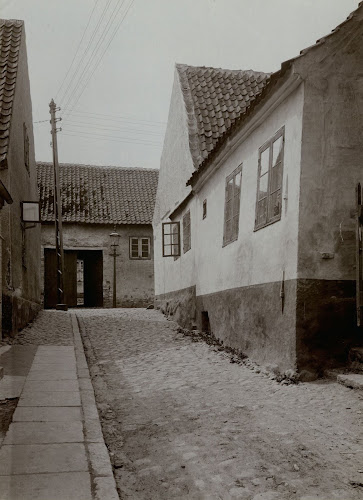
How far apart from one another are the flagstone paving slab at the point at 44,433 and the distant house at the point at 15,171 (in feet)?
18.1

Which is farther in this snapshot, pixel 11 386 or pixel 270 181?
pixel 270 181

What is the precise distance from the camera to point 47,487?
3.47 metres

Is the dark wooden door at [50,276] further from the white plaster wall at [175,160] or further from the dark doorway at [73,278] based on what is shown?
the white plaster wall at [175,160]

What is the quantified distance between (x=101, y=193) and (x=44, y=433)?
24.0 metres

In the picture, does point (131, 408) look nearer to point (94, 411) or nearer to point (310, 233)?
point (94, 411)

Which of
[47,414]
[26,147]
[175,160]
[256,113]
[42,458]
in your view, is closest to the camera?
[42,458]

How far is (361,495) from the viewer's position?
3.59 metres

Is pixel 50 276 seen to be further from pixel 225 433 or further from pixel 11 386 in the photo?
pixel 225 433

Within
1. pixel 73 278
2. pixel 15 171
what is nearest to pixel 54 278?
pixel 73 278

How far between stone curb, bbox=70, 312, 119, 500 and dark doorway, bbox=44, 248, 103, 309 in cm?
1790

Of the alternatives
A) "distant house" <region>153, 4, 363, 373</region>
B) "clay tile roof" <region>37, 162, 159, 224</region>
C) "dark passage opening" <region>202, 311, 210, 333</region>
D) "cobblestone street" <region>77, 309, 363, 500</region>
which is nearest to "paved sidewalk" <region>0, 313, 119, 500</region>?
"cobblestone street" <region>77, 309, 363, 500</region>

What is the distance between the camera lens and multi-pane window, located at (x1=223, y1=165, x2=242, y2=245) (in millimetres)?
9808

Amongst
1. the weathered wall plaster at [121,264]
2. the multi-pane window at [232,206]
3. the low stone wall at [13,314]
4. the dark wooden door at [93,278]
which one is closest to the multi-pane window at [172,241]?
the low stone wall at [13,314]

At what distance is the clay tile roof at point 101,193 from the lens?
26188 mm
